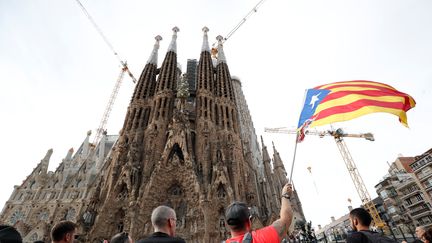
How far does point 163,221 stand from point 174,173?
19.0m

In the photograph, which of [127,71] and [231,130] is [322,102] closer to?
[231,130]

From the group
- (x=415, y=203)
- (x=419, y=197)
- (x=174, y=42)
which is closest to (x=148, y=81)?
(x=174, y=42)

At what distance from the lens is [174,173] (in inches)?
816

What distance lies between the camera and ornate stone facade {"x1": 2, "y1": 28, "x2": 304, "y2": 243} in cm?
1772

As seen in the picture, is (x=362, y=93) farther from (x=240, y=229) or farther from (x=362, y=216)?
(x=240, y=229)

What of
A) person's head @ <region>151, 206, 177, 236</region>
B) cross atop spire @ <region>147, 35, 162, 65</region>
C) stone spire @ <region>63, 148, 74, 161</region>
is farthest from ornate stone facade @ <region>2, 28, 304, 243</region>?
person's head @ <region>151, 206, 177, 236</region>

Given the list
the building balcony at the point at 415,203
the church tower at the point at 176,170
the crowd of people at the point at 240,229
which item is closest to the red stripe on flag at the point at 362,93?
the crowd of people at the point at 240,229

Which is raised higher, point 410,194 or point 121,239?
point 410,194

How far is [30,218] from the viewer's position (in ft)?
92.2

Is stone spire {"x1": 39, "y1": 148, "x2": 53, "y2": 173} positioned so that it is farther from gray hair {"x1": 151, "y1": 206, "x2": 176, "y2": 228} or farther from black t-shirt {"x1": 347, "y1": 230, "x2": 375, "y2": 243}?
black t-shirt {"x1": 347, "y1": 230, "x2": 375, "y2": 243}

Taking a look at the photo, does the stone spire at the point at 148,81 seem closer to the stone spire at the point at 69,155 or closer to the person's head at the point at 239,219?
the stone spire at the point at 69,155

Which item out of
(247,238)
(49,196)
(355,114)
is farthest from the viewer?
(49,196)

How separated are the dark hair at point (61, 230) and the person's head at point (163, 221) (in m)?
1.36

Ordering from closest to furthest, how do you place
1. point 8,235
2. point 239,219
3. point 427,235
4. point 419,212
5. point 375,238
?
point 239,219 < point 8,235 < point 375,238 < point 427,235 < point 419,212
